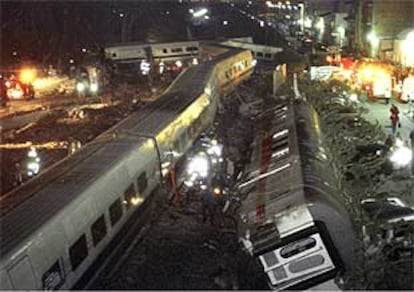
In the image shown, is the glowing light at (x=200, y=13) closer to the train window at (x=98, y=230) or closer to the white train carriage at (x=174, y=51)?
the white train carriage at (x=174, y=51)

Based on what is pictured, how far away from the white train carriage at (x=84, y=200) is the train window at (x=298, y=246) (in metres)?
3.08

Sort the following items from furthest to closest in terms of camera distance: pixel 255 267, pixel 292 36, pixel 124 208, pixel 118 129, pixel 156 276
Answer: pixel 292 36
pixel 118 129
pixel 124 208
pixel 156 276
pixel 255 267

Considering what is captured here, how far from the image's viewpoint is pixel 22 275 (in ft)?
23.9

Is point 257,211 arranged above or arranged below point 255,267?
above

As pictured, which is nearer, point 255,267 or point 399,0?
point 255,267

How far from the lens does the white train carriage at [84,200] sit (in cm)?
766

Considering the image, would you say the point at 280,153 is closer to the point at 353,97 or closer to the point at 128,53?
the point at 353,97

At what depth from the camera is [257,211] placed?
9.84 m

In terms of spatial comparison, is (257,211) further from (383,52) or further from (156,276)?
(383,52)

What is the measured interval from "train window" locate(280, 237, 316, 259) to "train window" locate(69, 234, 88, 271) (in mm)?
3042

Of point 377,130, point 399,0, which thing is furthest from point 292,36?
point 377,130

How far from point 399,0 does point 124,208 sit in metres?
25.7

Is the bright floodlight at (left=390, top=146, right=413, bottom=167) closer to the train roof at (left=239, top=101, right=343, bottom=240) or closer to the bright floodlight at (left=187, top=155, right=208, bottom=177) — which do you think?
the train roof at (left=239, top=101, right=343, bottom=240)

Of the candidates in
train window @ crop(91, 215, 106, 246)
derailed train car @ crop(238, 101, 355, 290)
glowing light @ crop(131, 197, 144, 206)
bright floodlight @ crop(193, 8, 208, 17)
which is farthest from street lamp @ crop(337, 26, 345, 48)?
train window @ crop(91, 215, 106, 246)
